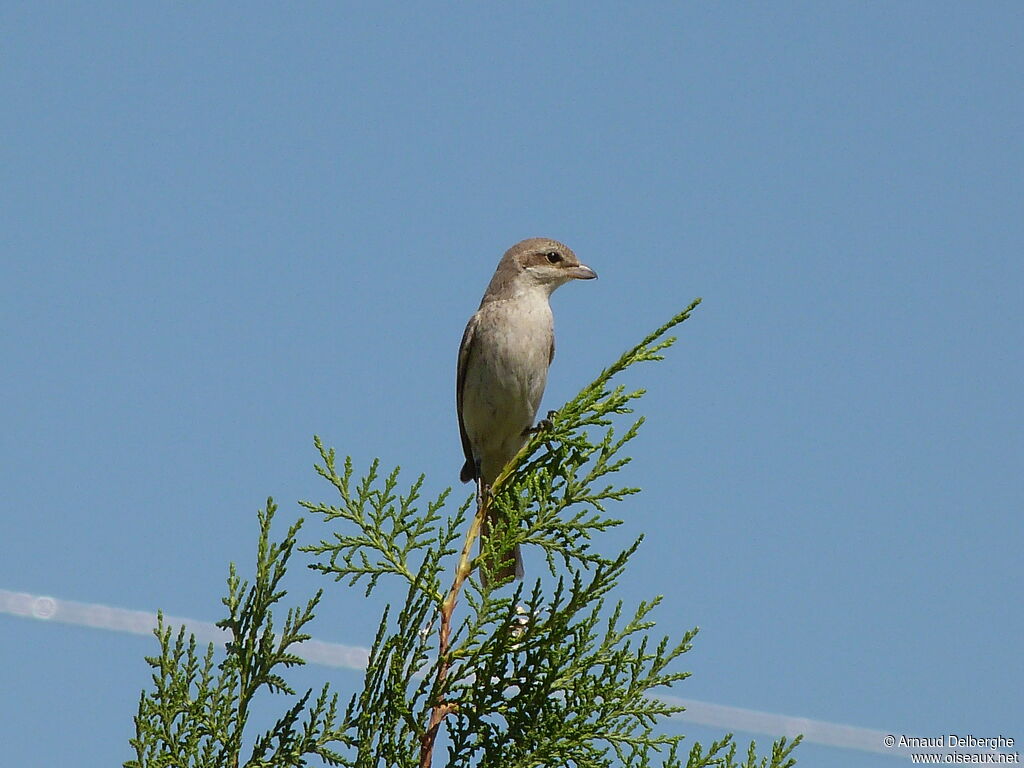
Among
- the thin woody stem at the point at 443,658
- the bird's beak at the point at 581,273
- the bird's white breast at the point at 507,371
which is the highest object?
the bird's beak at the point at 581,273

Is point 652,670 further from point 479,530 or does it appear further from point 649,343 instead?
point 649,343

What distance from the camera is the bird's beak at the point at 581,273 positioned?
8.23 meters

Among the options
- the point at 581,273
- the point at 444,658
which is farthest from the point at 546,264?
the point at 444,658

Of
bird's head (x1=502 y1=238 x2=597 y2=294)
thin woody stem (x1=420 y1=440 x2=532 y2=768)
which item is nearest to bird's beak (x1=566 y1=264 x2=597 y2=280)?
bird's head (x1=502 y1=238 x2=597 y2=294)

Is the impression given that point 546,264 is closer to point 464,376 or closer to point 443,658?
point 464,376

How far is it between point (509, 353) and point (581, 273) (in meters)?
0.90

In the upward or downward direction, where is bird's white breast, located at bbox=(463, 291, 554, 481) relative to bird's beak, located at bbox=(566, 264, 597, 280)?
downward

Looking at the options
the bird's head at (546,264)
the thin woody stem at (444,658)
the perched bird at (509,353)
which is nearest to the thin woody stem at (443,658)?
the thin woody stem at (444,658)

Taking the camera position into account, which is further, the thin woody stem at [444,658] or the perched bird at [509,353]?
the perched bird at [509,353]

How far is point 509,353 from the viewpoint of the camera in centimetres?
773

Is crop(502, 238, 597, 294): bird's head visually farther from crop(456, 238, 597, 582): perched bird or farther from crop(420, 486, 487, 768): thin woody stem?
crop(420, 486, 487, 768): thin woody stem

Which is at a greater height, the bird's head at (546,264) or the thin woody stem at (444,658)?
the bird's head at (546,264)

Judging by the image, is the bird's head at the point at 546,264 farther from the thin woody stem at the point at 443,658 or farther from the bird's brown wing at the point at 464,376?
the thin woody stem at the point at 443,658

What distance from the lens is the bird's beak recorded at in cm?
823
